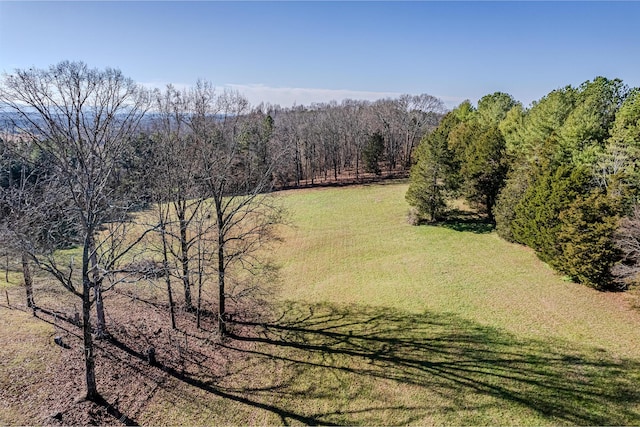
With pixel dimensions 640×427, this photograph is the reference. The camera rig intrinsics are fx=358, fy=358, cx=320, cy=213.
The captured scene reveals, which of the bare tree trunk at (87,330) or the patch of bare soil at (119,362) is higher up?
the bare tree trunk at (87,330)

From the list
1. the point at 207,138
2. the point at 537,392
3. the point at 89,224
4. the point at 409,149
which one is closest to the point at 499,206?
the point at 537,392

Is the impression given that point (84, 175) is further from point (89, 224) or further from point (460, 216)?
point (460, 216)

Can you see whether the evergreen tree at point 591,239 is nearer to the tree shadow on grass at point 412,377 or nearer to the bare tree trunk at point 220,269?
the tree shadow on grass at point 412,377

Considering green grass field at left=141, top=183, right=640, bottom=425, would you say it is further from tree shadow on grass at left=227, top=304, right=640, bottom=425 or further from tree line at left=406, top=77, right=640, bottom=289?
tree line at left=406, top=77, right=640, bottom=289

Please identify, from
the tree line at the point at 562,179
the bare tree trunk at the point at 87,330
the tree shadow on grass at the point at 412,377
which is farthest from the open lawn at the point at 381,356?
the tree line at the point at 562,179

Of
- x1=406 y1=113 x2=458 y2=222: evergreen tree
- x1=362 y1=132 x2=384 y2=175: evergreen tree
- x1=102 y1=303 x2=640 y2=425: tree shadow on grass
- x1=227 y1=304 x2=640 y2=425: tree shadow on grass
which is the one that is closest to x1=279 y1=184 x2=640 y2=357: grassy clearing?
x1=227 y1=304 x2=640 y2=425: tree shadow on grass

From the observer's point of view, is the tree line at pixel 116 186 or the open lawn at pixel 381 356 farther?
the open lawn at pixel 381 356
